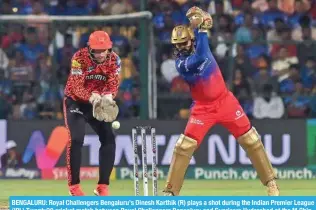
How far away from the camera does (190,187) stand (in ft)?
55.4

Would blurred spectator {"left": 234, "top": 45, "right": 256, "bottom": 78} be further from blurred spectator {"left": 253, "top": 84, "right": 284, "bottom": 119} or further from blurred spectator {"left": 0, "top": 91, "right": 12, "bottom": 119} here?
blurred spectator {"left": 0, "top": 91, "right": 12, "bottom": 119}

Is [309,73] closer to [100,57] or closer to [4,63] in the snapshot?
[4,63]

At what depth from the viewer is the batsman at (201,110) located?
12641 millimetres

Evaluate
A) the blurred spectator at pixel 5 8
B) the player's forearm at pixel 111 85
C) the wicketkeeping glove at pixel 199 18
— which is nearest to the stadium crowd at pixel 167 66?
the blurred spectator at pixel 5 8

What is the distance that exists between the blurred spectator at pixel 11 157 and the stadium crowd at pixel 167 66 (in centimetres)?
97

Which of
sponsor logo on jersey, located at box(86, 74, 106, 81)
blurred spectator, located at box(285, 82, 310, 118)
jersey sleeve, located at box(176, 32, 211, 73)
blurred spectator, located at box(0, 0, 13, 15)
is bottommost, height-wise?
blurred spectator, located at box(285, 82, 310, 118)

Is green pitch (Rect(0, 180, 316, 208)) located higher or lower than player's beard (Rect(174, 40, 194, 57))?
lower

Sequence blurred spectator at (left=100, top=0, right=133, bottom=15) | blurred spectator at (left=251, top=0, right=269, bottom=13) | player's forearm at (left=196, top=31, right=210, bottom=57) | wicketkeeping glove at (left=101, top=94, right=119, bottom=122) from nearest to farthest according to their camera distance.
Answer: player's forearm at (left=196, top=31, right=210, bottom=57), wicketkeeping glove at (left=101, top=94, right=119, bottom=122), blurred spectator at (left=100, top=0, right=133, bottom=15), blurred spectator at (left=251, top=0, right=269, bottom=13)

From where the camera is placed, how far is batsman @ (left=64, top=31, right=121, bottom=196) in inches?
503

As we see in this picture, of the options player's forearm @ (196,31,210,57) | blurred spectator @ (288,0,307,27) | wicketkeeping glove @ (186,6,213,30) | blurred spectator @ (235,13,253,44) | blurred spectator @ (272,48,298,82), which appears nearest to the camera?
wicketkeeping glove @ (186,6,213,30)

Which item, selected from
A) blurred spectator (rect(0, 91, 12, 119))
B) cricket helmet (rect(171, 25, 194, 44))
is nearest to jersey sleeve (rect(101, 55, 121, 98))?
cricket helmet (rect(171, 25, 194, 44))

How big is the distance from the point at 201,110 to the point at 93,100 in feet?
4.26

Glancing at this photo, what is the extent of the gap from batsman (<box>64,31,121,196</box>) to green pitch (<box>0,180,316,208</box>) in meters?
1.87

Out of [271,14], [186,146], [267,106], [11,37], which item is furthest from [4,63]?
[186,146]
